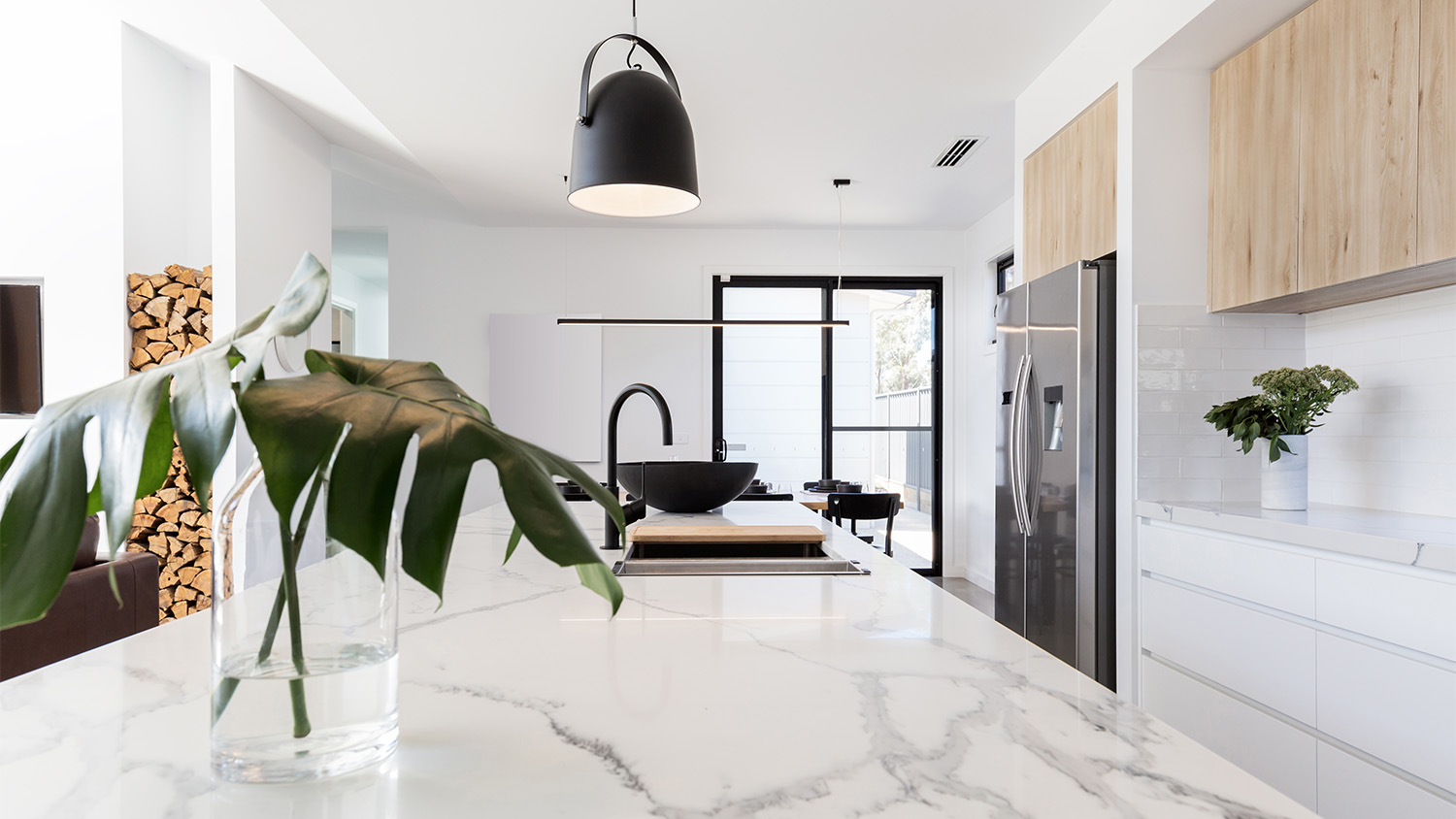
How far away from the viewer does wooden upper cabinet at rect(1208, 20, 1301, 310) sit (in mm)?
2400

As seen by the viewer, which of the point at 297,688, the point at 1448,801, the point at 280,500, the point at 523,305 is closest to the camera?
the point at 280,500

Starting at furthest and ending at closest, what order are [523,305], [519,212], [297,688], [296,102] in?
1. [523,305]
2. [519,212]
3. [296,102]
4. [297,688]

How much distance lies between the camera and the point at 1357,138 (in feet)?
7.07

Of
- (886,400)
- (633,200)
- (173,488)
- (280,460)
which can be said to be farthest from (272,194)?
(886,400)

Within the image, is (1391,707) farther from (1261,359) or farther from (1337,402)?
(1261,359)

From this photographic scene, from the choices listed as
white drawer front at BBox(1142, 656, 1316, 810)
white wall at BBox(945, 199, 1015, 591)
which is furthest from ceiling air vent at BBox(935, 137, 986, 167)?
white drawer front at BBox(1142, 656, 1316, 810)

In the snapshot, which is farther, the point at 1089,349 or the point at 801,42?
the point at 801,42

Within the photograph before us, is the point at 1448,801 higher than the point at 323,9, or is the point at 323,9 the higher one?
the point at 323,9

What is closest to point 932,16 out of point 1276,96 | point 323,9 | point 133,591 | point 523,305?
point 1276,96

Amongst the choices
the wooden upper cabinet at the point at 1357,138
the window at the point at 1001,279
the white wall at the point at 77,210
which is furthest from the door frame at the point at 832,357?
the wooden upper cabinet at the point at 1357,138

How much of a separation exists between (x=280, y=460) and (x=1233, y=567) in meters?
2.45

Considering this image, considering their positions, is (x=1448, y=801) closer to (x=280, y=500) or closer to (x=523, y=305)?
(x=280, y=500)

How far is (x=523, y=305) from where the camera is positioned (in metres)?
6.23

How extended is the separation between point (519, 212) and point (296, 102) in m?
1.94
